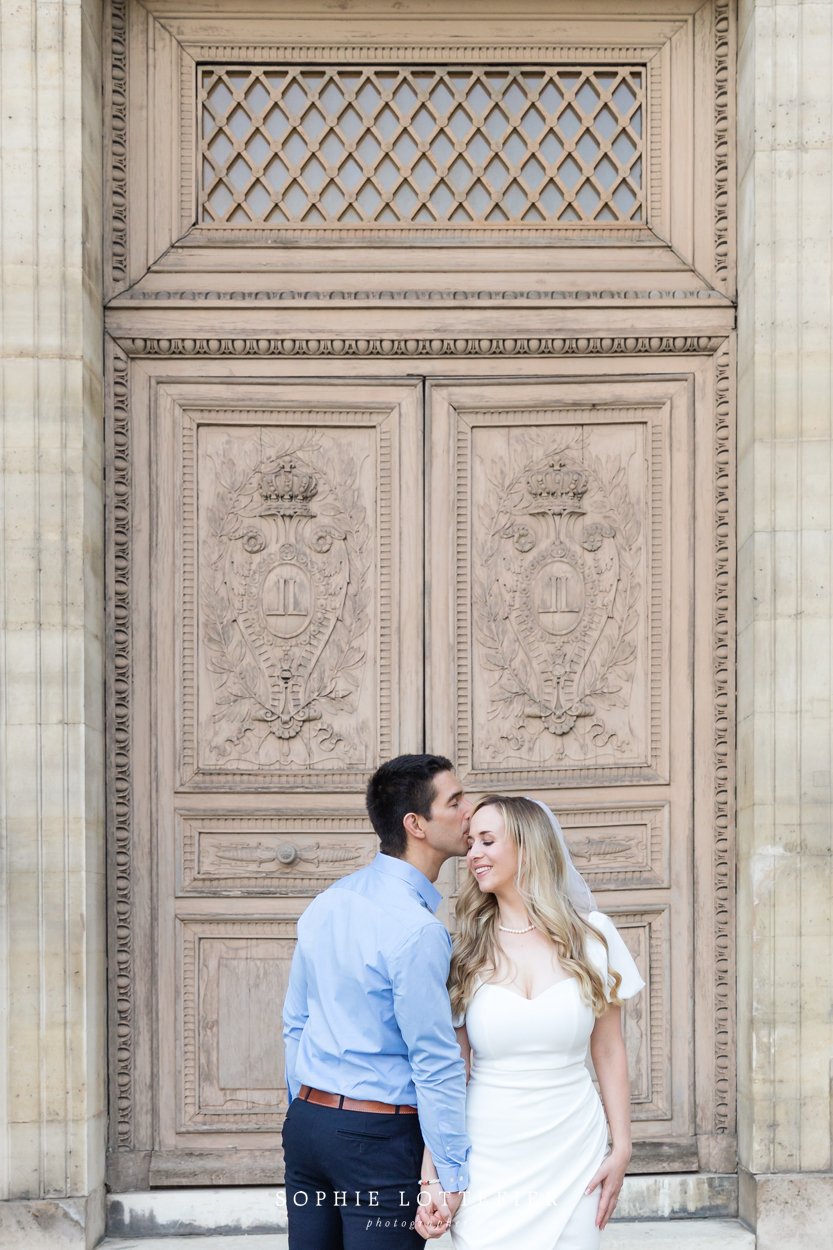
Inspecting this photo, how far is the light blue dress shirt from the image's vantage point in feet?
11.3

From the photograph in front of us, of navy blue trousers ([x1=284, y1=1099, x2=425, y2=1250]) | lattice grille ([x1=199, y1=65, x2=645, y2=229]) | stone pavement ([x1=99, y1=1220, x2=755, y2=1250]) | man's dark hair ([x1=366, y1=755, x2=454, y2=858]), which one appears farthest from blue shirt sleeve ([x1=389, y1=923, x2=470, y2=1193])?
lattice grille ([x1=199, y1=65, x2=645, y2=229])

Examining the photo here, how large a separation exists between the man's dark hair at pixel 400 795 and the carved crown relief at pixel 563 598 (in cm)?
167

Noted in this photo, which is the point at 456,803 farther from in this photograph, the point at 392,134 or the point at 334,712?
the point at 392,134

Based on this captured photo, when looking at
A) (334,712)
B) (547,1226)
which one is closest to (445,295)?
(334,712)

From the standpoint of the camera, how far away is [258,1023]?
5.37 metres

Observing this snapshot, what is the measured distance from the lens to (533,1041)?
348 cm

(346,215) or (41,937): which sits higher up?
(346,215)

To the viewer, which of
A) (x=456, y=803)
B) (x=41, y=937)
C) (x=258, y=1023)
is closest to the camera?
(x=456, y=803)

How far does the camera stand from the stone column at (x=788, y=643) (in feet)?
16.6

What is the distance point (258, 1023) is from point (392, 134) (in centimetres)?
329

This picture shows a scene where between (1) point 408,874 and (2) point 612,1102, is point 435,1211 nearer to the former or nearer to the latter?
(2) point 612,1102

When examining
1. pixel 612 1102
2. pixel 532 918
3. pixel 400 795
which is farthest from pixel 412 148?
pixel 612 1102

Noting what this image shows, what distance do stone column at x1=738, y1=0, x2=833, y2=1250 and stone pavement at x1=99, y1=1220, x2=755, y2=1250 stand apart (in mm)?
110

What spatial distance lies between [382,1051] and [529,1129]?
1.26ft
